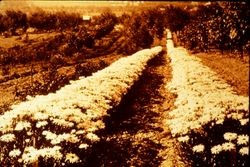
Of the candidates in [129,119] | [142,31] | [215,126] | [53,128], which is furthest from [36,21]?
[215,126]

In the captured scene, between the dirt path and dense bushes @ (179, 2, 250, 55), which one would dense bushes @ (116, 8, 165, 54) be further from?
the dirt path

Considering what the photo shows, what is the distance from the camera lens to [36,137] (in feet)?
35.7

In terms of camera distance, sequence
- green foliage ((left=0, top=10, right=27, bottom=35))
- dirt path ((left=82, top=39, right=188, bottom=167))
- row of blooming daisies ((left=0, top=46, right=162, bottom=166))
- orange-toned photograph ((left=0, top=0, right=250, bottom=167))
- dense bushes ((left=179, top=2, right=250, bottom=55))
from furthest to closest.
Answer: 1. green foliage ((left=0, top=10, right=27, bottom=35))
2. dense bushes ((left=179, top=2, right=250, bottom=55))
3. dirt path ((left=82, top=39, right=188, bottom=167))
4. row of blooming daisies ((left=0, top=46, right=162, bottom=166))
5. orange-toned photograph ((left=0, top=0, right=250, bottom=167))

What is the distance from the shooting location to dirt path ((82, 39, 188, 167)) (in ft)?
37.0

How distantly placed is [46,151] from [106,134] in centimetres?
388

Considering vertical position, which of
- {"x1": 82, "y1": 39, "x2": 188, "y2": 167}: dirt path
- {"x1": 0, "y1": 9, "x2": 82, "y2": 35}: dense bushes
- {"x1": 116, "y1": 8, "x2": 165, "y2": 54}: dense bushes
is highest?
{"x1": 0, "y1": 9, "x2": 82, "y2": 35}: dense bushes

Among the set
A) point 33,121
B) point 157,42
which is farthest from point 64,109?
point 157,42

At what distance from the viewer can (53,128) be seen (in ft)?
37.8

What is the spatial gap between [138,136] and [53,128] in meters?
2.79

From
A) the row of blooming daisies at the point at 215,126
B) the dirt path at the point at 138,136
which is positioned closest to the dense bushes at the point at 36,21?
the dirt path at the point at 138,136

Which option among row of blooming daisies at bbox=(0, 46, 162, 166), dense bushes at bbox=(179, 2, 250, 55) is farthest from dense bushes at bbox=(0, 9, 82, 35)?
row of blooming daisies at bbox=(0, 46, 162, 166)

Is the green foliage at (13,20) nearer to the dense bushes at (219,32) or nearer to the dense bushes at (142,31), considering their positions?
the dense bushes at (142,31)

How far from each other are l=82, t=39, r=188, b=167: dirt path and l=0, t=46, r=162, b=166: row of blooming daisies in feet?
1.92

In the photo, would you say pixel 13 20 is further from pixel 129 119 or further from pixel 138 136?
pixel 138 136
